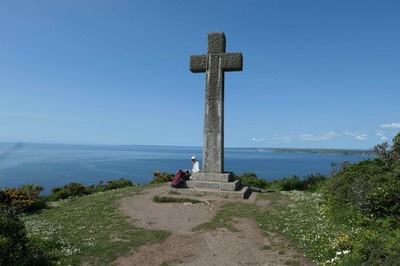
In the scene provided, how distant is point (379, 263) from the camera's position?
666cm

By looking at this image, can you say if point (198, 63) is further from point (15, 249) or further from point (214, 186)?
point (15, 249)

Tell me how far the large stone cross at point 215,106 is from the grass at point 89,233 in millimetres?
5856

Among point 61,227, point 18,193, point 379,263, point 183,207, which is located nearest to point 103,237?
point 61,227

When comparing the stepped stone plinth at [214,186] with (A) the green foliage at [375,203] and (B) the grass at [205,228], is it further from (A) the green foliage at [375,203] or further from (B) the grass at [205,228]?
(A) the green foliage at [375,203]

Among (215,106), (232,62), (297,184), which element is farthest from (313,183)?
(232,62)

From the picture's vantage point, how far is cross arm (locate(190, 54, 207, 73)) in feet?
59.3

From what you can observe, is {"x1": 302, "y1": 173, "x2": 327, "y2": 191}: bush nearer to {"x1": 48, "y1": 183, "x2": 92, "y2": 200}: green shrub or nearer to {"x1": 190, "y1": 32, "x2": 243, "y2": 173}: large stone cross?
{"x1": 190, "y1": 32, "x2": 243, "y2": 173}: large stone cross

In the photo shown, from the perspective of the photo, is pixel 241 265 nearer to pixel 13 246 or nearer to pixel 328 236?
pixel 328 236

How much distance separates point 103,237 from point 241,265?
519 centimetres

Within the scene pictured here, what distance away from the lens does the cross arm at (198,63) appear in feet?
59.3

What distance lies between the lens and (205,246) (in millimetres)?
9562

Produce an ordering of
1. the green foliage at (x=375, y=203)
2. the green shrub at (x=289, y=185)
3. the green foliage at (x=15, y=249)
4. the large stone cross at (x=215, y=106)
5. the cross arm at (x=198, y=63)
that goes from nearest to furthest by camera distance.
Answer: the green foliage at (x=375, y=203) → the green foliage at (x=15, y=249) → the large stone cross at (x=215, y=106) → the cross arm at (x=198, y=63) → the green shrub at (x=289, y=185)

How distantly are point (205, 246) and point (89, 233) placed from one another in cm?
461

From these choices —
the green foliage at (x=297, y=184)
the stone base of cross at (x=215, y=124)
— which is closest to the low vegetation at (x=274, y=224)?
the stone base of cross at (x=215, y=124)
